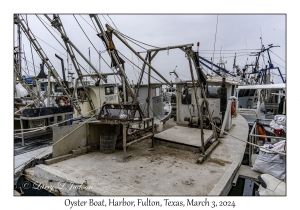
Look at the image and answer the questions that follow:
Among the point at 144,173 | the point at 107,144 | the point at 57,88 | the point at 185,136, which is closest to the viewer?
the point at 144,173

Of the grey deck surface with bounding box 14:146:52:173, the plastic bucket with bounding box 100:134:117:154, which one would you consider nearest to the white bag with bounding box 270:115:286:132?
the plastic bucket with bounding box 100:134:117:154

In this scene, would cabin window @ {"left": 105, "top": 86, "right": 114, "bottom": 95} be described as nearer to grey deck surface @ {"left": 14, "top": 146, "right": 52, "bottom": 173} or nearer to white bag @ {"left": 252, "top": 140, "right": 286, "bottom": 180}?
grey deck surface @ {"left": 14, "top": 146, "right": 52, "bottom": 173}

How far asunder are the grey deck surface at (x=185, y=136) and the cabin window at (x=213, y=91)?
1.81 m

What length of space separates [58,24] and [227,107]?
21.5ft

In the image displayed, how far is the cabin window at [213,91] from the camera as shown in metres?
8.73

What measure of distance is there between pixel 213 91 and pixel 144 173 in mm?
5718

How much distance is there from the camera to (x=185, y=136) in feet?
23.1

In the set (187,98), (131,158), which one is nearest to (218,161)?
(131,158)

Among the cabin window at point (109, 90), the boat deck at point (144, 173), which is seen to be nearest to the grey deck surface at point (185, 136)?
the boat deck at point (144, 173)

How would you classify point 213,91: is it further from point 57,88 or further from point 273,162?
point 57,88

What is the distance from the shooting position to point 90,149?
6031 millimetres

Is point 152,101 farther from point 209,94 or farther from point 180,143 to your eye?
point 180,143

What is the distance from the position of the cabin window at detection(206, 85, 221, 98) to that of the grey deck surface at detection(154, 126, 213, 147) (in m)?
1.81

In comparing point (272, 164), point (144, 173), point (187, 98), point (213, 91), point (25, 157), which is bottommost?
point (144, 173)
